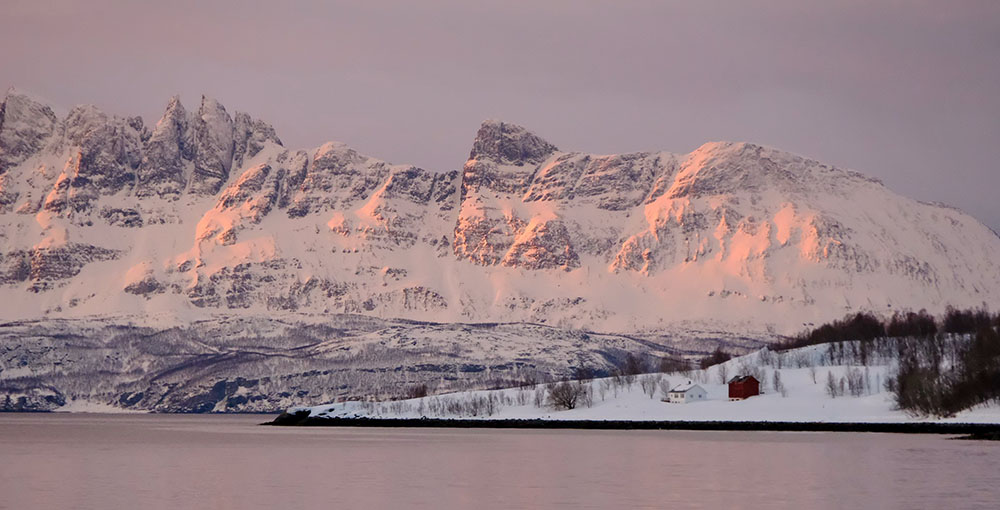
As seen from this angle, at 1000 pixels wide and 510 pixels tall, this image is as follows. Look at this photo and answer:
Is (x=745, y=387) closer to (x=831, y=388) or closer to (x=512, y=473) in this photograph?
(x=831, y=388)

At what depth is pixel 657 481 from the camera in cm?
8844

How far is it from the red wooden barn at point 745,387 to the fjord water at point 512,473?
41053mm

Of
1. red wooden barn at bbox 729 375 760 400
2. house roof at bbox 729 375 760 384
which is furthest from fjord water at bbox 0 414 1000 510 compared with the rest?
house roof at bbox 729 375 760 384

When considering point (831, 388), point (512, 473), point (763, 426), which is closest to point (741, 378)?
point (831, 388)

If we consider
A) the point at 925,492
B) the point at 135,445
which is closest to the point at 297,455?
the point at 135,445

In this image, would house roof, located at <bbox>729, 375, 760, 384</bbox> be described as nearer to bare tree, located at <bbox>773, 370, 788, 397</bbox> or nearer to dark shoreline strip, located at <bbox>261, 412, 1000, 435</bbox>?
bare tree, located at <bbox>773, 370, 788, 397</bbox>

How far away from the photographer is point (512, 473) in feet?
320

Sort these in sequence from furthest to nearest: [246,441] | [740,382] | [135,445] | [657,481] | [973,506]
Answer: [740,382], [246,441], [135,445], [657,481], [973,506]

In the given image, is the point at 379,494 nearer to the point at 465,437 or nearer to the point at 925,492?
the point at 925,492

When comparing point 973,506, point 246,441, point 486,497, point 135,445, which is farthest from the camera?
point 246,441

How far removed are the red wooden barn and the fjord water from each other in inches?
1616

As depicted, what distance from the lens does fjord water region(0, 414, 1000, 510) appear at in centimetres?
7650

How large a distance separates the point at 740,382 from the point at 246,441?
Answer: 70562 mm

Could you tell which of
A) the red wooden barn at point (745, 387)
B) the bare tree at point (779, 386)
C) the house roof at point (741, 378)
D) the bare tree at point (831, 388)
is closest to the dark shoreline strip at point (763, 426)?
the bare tree at point (831, 388)
